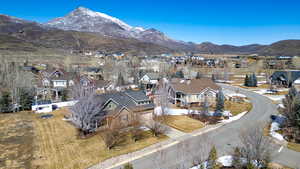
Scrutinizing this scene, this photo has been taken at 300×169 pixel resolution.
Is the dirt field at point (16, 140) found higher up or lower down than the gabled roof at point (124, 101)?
lower down

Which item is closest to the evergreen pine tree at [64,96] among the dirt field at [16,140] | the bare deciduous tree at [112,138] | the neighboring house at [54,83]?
the neighboring house at [54,83]

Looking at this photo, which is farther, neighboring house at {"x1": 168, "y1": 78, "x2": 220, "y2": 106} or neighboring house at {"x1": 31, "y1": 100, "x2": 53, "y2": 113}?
neighboring house at {"x1": 168, "y1": 78, "x2": 220, "y2": 106}

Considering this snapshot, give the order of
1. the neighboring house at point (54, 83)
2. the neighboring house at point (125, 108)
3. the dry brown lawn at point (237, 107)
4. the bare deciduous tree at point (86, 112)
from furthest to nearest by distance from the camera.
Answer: the neighboring house at point (54, 83)
the dry brown lawn at point (237, 107)
the neighboring house at point (125, 108)
the bare deciduous tree at point (86, 112)

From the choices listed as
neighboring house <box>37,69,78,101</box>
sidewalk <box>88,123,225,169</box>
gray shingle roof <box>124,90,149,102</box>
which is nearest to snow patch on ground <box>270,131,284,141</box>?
sidewalk <box>88,123,225,169</box>

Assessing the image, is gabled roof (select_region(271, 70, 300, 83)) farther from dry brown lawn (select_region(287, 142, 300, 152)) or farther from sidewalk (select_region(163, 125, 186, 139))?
sidewalk (select_region(163, 125, 186, 139))

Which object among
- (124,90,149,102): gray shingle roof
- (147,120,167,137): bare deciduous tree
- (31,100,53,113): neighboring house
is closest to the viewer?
(147,120,167,137): bare deciduous tree

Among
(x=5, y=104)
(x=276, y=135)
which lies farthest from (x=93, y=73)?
(x=276, y=135)

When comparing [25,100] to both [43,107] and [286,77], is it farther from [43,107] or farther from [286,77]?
[286,77]

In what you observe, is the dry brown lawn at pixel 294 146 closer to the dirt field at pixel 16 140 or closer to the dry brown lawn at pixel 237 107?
the dry brown lawn at pixel 237 107
